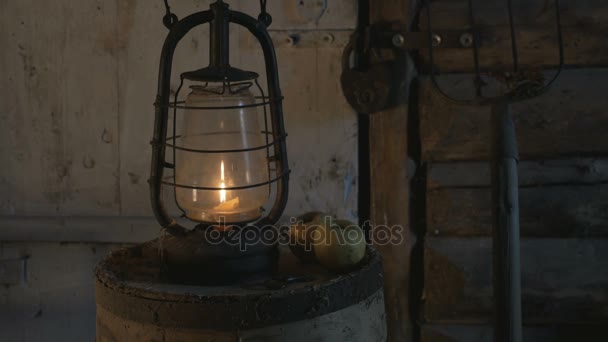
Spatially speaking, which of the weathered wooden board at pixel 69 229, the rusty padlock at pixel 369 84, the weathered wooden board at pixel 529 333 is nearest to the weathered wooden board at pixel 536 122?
the rusty padlock at pixel 369 84

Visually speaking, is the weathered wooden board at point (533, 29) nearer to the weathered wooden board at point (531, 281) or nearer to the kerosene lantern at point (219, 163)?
the weathered wooden board at point (531, 281)

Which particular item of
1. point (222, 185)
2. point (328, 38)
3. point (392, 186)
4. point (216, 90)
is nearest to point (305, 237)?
point (222, 185)

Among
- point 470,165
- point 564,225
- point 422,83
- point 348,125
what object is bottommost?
point 564,225

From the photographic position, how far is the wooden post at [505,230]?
1.48 metres

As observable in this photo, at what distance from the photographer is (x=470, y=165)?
170 centimetres

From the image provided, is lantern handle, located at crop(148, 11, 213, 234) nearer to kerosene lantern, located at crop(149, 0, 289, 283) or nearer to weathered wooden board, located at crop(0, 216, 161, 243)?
kerosene lantern, located at crop(149, 0, 289, 283)

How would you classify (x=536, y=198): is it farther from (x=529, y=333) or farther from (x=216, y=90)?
(x=216, y=90)

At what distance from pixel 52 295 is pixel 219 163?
0.91m

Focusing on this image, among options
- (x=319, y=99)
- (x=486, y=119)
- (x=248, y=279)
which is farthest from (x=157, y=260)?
(x=486, y=119)

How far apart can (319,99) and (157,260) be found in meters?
0.66

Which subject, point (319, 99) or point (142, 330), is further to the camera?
point (319, 99)

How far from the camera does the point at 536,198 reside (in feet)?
Result: 5.62

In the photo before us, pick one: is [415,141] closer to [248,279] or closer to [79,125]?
[248,279]

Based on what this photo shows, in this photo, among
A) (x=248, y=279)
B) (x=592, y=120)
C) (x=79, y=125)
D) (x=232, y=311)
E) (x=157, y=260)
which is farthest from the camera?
(x=79, y=125)
